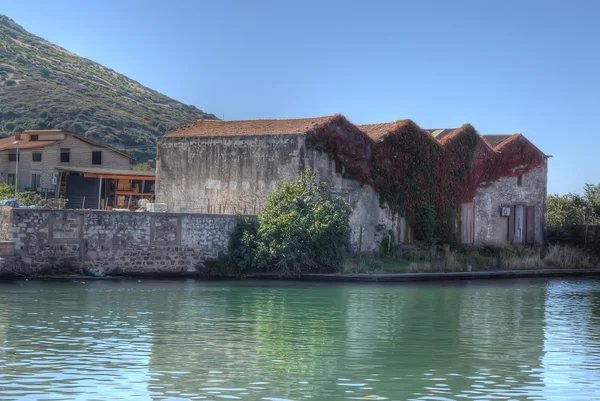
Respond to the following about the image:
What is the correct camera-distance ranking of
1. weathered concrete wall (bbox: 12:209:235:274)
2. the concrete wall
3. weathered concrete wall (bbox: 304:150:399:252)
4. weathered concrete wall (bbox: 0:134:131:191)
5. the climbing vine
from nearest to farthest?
weathered concrete wall (bbox: 12:209:235:274) < the concrete wall < weathered concrete wall (bbox: 304:150:399:252) < the climbing vine < weathered concrete wall (bbox: 0:134:131:191)

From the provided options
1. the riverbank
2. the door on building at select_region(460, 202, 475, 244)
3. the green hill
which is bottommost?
the riverbank

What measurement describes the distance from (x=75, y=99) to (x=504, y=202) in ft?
182

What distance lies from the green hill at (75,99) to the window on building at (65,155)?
2148cm

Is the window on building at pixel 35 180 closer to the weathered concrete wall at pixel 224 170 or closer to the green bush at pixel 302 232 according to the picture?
the weathered concrete wall at pixel 224 170

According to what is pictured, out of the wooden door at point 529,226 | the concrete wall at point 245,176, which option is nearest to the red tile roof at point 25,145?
the concrete wall at point 245,176

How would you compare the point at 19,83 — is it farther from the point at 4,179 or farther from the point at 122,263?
the point at 122,263

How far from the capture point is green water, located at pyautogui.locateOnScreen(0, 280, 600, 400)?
1370 centimetres

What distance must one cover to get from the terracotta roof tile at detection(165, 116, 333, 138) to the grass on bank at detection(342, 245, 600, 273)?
5.56 m

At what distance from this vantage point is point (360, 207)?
1430 inches

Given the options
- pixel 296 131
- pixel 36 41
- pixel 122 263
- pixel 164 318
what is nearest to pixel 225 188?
pixel 296 131

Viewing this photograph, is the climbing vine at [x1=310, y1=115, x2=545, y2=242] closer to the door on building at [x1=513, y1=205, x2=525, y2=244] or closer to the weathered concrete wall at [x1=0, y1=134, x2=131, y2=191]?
the door on building at [x1=513, y1=205, x2=525, y2=244]

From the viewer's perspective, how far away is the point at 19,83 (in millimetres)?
90938

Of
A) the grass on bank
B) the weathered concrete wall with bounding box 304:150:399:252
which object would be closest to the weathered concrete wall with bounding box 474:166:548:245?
the grass on bank

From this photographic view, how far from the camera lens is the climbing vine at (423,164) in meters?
35.9
